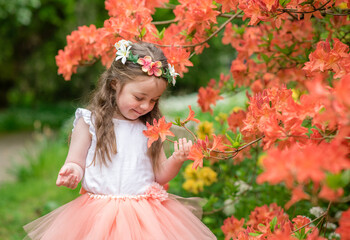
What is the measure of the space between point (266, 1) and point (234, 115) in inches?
31.9

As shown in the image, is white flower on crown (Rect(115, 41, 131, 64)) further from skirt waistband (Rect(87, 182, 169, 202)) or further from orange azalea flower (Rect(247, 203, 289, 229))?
orange azalea flower (Rect(247, 203, 289, 229))

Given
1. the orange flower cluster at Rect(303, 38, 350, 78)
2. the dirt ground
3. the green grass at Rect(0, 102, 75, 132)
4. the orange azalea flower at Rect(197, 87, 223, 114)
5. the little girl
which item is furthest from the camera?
the green grass at Rect(0, 102, 75, 132)

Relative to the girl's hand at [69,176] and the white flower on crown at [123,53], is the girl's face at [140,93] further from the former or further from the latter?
Result: the girl's hand at [69,176]

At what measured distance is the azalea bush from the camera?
2.58ft

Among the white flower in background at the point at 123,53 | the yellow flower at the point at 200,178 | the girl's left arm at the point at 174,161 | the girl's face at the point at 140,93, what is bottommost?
the yellow flower at the point at 200,178

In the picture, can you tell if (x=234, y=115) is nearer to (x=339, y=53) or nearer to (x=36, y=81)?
(x=339, y=53)

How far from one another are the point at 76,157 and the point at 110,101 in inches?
12.6

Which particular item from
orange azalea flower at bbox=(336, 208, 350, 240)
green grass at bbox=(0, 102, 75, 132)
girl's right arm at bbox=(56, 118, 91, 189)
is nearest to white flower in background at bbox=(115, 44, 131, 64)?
girl's right arm at bbox=(56, 118, 91, 189)

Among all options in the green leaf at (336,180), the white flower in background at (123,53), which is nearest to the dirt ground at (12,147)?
the white flower in background at (123,53)

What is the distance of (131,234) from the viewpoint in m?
1.50

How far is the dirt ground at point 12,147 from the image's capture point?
245 inches

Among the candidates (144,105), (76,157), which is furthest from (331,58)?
(76,157)

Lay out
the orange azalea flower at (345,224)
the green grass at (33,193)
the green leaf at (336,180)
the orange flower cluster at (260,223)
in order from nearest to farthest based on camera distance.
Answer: the green leaf at (336,180) < the orange azalea flower at (345,224) < the orange flower cluster at (260,223) < the green grass at (33,193)

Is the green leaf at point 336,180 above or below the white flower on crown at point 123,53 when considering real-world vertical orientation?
below
